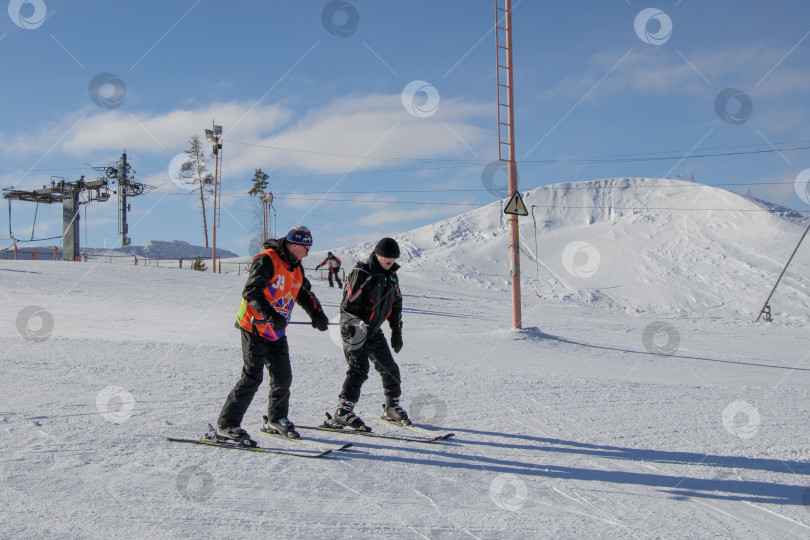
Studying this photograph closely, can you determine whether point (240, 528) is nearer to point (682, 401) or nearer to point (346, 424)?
point (346, 424)

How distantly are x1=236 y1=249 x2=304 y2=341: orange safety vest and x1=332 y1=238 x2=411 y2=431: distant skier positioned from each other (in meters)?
0.60

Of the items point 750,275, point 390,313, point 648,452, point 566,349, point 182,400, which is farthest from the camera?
point 750,275

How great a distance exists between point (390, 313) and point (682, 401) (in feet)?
13.0

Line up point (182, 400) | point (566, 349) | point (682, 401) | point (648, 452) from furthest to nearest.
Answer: point (566, 349) → point (682, 401) → point (182, 400) → point (648, 452)

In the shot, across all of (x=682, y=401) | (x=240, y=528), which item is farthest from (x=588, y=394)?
(x=240, y=528)

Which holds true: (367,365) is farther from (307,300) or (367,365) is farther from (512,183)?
(512,183)

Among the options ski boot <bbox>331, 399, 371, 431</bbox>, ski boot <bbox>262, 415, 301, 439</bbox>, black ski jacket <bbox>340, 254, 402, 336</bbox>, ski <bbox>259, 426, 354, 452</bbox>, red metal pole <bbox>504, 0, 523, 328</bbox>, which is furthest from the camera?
red metal pole <bbox>504, 0, 523, 328</bbox>

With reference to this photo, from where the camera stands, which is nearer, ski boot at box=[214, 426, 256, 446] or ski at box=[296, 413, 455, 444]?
ski boot at box=[214, 426, 256, 446]

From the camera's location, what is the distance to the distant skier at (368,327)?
5359 mm

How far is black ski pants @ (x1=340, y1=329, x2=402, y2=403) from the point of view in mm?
5445

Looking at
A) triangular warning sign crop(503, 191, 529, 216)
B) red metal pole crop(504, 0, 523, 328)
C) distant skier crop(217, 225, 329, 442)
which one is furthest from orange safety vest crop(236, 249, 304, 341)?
red metal pole crop(504, 0, 523, 328)

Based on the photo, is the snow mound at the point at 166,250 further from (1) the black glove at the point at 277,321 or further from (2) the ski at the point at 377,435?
(1) the black glove at the point at 277,321

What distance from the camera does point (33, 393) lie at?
594 centimetres

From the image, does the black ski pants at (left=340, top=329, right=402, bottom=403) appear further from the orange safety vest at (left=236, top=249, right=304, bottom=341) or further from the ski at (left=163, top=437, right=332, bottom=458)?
the ski at (left=163, top=437, right=332, bottom=458)
